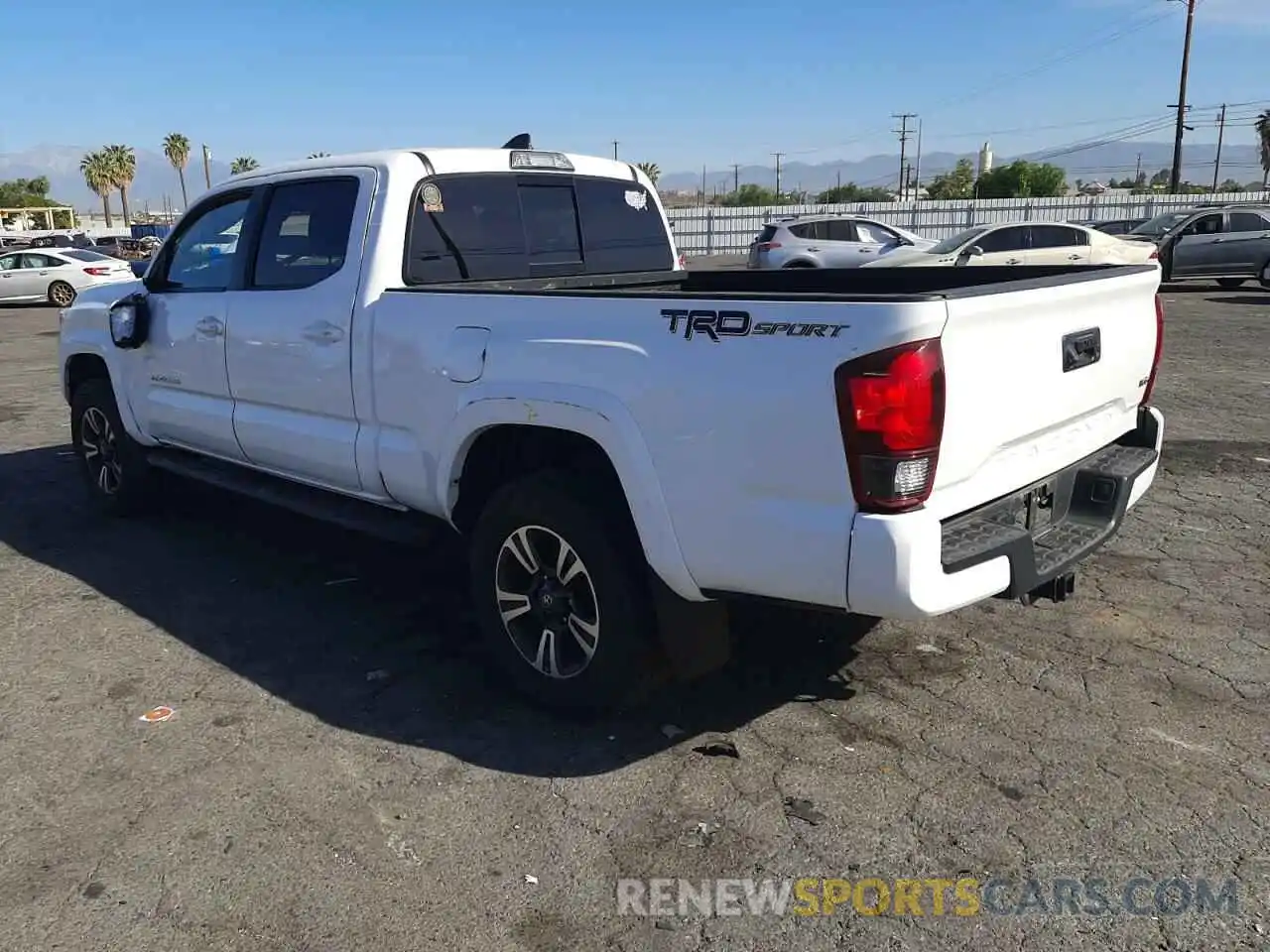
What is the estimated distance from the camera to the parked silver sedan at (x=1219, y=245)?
65.5 feet

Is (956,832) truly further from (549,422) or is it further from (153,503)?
(153,503)

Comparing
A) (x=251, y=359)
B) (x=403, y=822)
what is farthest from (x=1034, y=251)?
(x=403, y=822)

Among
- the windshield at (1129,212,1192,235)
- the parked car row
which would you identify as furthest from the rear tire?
the windshield at (1129,212,1192,235)

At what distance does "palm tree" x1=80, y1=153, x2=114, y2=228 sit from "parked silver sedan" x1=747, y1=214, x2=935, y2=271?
84556 mm

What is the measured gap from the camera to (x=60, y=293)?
25.1m

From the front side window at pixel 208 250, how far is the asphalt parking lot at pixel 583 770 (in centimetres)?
156

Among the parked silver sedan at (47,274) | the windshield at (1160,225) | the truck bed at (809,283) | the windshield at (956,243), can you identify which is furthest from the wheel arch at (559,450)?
the parked silver sedan at (47,274)

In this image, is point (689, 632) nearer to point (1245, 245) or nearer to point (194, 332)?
point (194, 332)

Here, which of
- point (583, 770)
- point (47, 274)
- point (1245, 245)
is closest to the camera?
point (583, 770)

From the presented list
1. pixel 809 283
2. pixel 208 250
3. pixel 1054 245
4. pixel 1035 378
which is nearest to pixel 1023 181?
pixel 1054 245

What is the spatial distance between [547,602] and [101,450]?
4318 mm

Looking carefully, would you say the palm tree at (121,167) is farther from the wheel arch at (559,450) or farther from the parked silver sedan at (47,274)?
the wheel arch at (559,450)

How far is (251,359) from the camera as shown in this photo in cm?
495

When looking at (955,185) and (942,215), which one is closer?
(942,215)
